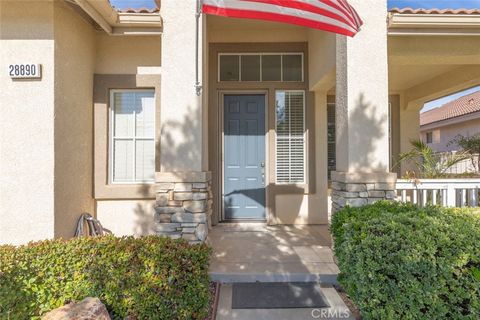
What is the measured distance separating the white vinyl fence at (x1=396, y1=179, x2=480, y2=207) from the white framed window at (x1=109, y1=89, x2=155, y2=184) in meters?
4.25

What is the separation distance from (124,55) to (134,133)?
1.36 meters

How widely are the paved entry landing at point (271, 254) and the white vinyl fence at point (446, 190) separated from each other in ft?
5.28

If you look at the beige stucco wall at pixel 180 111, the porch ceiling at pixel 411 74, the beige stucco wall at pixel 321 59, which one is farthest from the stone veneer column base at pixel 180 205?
the porch ceiling at pixel 411 74

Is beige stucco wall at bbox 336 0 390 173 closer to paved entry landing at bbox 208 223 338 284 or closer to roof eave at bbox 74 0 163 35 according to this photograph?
paved entry landing at bbox 208 223 338 284

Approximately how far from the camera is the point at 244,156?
19.3 ft

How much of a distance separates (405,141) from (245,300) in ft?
20.2

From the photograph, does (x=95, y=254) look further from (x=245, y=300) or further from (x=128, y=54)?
(x=128, y=54)

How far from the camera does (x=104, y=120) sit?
480cm

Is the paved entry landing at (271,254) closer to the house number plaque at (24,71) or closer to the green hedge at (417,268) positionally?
the green hedge at (417,268)

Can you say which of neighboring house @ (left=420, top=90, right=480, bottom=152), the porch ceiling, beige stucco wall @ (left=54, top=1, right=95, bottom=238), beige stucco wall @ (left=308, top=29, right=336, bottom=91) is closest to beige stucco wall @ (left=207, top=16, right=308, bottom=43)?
beige stucco wall @ (left=308, top=29, right=336, bottom=91)

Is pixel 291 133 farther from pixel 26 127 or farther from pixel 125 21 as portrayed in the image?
pixel 26 127

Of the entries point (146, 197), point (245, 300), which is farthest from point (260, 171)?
point (245, 300)

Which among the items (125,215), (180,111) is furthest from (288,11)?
(125,215)

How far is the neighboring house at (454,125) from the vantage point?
13.3 m
